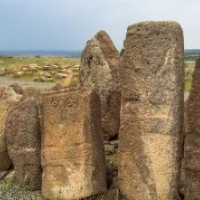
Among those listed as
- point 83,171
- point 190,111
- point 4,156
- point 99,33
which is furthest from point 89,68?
point 190,111

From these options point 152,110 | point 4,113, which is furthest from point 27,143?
point 152,110

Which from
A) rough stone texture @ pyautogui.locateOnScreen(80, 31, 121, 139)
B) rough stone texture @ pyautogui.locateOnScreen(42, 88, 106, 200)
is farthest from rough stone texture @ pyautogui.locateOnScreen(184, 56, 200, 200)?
rough stone texture @ pyautogui.locateOnScreen(80, 31, 121, 139)

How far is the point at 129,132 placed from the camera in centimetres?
786

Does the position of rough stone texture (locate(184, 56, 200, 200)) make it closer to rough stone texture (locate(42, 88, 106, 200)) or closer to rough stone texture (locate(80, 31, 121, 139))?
rough stone texture (locate(42, 88, 106, 200))

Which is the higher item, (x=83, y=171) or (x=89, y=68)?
(x=89, y=68)

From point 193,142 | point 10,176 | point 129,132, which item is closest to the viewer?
point 193,142

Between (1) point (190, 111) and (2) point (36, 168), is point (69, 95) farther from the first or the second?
(1) point (190, 111)

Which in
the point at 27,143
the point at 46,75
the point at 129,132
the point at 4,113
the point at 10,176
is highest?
the point at 129,132

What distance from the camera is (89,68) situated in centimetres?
1159

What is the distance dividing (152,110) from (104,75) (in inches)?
149

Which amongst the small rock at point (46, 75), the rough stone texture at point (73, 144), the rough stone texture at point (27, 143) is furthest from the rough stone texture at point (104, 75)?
the small rock at point (46, 75)

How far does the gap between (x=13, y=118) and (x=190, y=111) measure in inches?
135

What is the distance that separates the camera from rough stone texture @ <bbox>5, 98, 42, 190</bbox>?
8.95m

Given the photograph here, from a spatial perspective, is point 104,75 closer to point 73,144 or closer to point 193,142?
point 73,144
